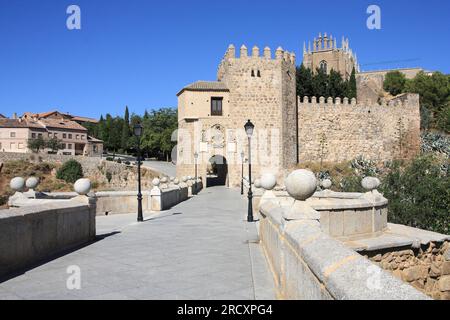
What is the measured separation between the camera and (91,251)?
23.8 feet

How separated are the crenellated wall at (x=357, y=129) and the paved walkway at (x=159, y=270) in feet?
109

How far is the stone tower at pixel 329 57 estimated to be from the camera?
69.8 metres

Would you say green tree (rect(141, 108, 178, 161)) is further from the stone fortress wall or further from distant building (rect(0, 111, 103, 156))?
the stone fortress wall

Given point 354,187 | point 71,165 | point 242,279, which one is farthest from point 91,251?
point 71,165

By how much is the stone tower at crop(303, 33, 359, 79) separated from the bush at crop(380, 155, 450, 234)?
177 ft

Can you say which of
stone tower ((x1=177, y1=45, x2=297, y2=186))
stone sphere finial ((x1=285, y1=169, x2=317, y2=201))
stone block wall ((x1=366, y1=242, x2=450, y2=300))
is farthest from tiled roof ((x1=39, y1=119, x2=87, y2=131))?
stone sphere finial ((x1=285, y1=169, x2=317, y2=201))

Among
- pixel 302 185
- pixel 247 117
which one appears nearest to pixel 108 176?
pixel 247 117

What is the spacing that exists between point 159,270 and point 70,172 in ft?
155

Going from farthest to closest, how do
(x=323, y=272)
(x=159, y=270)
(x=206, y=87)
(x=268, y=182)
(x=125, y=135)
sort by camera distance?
1. (x=125, y=135)
2. (x=206, y=87)
3. (x=268, y=182)
4. (x=159, y=270)
5. (x=323, y=272)

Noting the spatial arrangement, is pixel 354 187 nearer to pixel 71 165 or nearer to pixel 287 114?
pixel 287 114

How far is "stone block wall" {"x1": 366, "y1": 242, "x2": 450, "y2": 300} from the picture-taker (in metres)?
8.37

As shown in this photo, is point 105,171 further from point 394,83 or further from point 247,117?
point 394,83

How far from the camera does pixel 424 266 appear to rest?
8836mm

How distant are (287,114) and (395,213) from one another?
74.7ft
